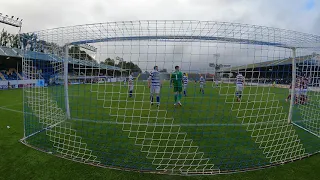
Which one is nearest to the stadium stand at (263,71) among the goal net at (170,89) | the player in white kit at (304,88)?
the goal net at (170,89)

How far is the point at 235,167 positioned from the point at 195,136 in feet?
5.75

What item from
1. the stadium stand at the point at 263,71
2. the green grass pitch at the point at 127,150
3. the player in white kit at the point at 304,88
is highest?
the stadium stand at the point at 263,71

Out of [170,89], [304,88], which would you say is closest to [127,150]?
[170,89]

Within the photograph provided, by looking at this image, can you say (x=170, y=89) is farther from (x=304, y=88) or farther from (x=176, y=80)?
(x=304, y=88)

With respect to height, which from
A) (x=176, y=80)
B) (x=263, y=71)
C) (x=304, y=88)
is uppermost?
(x=263, y=71)

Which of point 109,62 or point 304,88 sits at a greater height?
point 109,62

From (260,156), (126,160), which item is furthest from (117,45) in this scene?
(260,156)

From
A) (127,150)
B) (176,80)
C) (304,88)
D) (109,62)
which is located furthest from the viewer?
(304,88)

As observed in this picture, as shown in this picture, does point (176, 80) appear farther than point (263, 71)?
Yes

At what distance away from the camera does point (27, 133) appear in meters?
5.54

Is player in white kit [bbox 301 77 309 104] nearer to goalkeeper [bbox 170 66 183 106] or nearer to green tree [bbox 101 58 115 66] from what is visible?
goalkeeper [bbox 170 66 183 106]

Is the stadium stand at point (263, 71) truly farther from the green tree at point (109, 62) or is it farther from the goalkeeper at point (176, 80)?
the green tree at point (109, 62)

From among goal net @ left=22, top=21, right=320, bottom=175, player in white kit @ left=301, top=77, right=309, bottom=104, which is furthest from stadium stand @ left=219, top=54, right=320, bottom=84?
player in white kit @ left=301, top=77, right=309, bottom=104

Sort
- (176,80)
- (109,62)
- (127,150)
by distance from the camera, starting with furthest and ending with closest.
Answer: (176,80), (127,150), (109,62)
